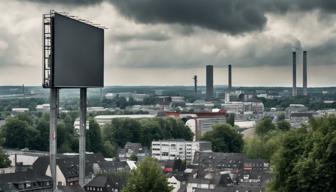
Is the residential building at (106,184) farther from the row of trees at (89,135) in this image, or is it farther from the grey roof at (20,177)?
the row of trees at (89,135)

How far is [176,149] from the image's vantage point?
11388 centimetres

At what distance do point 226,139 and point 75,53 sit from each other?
81186 mm

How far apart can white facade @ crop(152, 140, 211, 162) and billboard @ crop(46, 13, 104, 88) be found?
6958 cm

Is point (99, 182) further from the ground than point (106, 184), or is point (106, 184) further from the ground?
point (99, 182)

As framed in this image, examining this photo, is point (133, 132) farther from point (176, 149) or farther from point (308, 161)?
point (308, 161)

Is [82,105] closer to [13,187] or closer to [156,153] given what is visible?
[13,187]

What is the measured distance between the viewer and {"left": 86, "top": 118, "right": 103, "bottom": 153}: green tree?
4333 inches

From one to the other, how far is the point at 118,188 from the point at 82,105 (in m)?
28.1

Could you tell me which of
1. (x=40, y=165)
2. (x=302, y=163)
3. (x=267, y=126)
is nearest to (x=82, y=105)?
Answer: (x=302, y=163)

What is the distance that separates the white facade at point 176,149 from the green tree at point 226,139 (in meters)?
5.17

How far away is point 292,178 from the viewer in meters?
46.3

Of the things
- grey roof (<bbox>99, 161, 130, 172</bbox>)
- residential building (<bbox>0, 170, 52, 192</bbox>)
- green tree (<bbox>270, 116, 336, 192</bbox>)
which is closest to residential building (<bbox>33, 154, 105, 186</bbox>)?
grey roof (<bbox>99, 161, 130, 172</bbox>)

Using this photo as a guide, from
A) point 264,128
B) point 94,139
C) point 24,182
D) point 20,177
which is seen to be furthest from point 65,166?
point 264,128

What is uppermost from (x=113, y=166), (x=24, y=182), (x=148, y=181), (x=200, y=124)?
(x=148, y=181)
